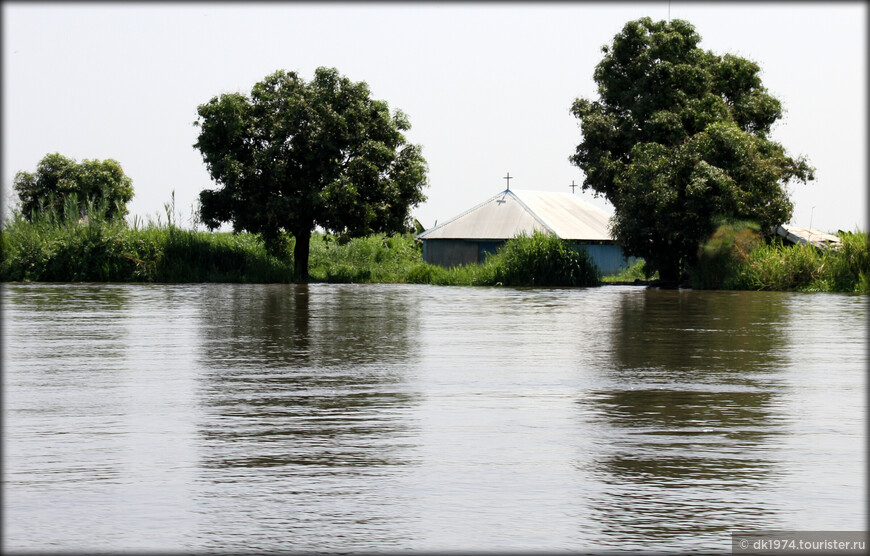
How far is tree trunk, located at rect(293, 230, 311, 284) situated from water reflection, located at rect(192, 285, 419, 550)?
36.9m

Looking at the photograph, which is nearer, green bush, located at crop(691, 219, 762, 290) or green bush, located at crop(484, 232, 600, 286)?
green bush, located at crop(691, 219, 762, 290)

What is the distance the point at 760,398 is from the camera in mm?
9859

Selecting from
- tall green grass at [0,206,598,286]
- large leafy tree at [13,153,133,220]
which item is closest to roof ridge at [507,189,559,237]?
tall green grass at [0,206,598,286]

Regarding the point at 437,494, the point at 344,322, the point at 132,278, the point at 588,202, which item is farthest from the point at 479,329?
the point at 588,202

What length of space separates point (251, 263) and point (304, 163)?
5.63 meters

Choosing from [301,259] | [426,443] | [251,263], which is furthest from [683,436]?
[301,259]

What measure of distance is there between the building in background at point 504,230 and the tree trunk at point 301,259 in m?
10.2

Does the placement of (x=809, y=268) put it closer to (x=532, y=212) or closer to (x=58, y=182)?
(x=532, y=212)

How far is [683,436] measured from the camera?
306 inches

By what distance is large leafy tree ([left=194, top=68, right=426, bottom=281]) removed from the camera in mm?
51531

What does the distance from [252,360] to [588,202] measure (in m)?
59.2

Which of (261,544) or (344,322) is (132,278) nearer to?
(344,322)

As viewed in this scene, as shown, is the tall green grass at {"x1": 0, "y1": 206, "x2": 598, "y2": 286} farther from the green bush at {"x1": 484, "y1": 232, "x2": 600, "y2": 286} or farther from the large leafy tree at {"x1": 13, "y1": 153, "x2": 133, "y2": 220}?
the large leafy tree at {"x1": 13, "y1": 153, "x2": 133, "y2": 220}

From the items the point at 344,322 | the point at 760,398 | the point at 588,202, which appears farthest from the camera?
the point at 588,202
